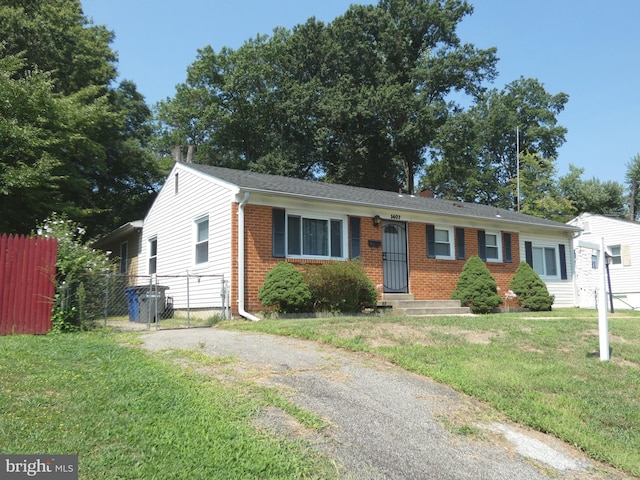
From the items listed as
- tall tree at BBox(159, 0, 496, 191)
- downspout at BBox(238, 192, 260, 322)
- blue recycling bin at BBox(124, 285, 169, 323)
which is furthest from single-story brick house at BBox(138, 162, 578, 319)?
tall tree at BBox(159, 0, 496, 191)

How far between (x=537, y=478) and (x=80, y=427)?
11.6ft

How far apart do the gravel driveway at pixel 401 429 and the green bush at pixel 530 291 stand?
11.5m

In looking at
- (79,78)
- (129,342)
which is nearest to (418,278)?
(129,342)

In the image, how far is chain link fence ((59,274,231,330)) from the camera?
9.23 metres

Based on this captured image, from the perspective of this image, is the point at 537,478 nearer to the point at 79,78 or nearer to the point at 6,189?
the point at 6,189

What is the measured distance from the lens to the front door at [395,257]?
14422 mm

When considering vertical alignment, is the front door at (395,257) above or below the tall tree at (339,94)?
below

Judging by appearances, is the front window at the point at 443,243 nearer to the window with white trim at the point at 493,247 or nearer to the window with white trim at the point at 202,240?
the window with white trim at the point at 493,247

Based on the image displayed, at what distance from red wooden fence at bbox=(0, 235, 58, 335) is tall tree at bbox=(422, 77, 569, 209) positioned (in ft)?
103

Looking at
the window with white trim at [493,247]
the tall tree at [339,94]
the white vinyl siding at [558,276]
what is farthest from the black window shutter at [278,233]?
the tall tree at [339,94]

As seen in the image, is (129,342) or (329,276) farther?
(329,276)

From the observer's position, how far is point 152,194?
29.2 metres

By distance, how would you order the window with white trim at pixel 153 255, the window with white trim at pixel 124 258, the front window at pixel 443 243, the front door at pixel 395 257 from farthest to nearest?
the window with white trim at pixel 124 258, the window with white trim at pixel 153 255, the front window at pixel 443 243, the front door at pixel 395 257

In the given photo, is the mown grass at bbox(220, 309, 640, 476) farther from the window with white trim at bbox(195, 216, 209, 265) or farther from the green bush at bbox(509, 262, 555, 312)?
the green bush at bbox(509, 262, 555, 312)
